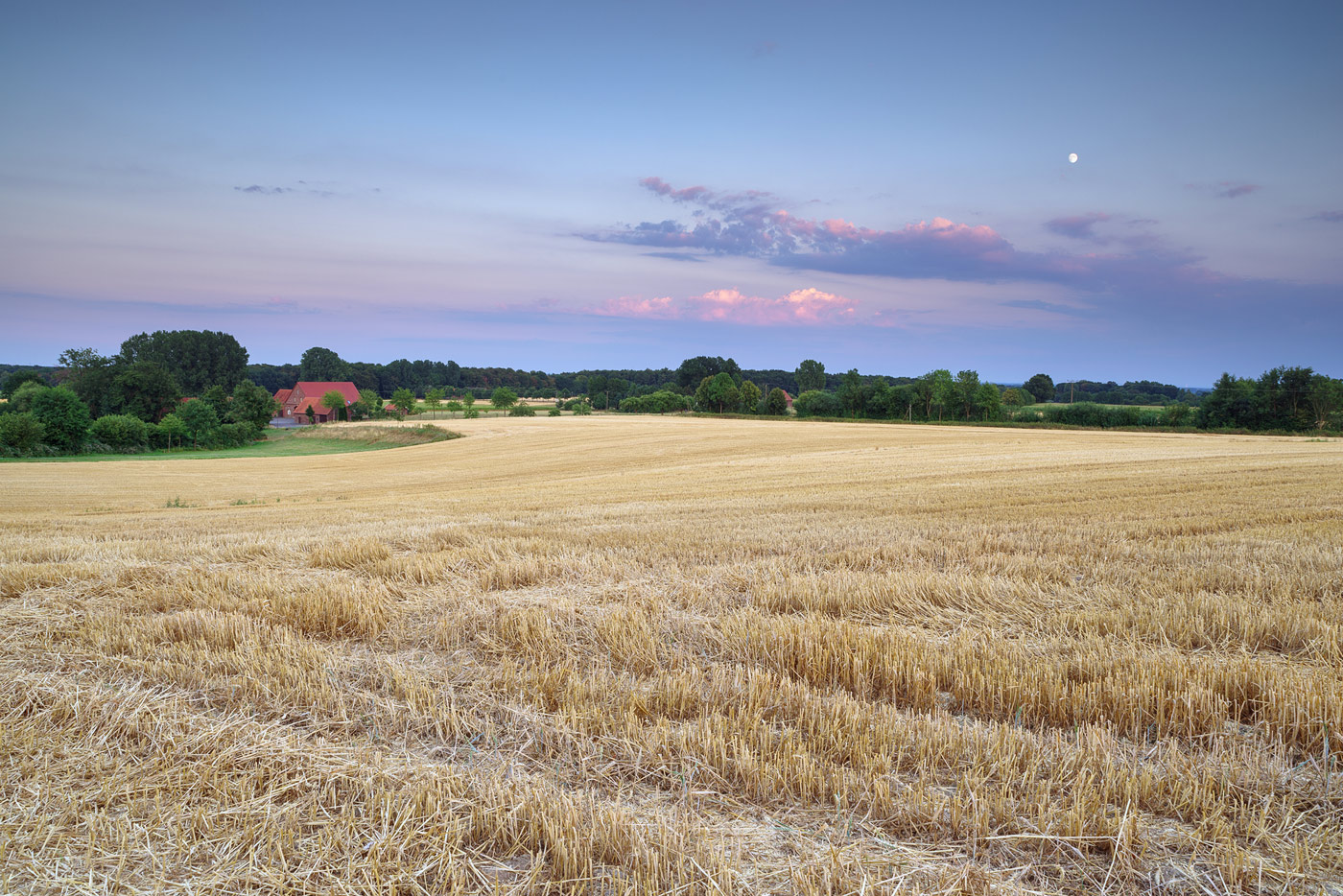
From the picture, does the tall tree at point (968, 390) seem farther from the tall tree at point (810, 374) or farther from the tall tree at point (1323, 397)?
the tall tree at point (810, 374)

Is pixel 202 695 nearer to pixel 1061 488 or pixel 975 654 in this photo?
pixel 975 654

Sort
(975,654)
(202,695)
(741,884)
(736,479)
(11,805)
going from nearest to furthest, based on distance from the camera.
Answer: (741,884), (11,805), (202,695), (975,654), (736,479)

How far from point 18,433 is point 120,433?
484 inches

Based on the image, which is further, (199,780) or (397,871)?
(199,780)

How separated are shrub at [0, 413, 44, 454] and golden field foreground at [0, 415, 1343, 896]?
74.1m

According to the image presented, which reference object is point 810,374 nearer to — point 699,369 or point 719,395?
point 699,369

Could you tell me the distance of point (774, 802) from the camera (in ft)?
10.6

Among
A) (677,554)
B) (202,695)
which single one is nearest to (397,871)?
(202,695)

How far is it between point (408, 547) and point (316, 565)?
121 centimetres

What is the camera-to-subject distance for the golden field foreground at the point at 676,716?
9.21 ft

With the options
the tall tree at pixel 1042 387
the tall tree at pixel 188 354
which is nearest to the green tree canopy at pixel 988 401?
the tall tree at pixel 1042 387

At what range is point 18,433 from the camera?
63656mm

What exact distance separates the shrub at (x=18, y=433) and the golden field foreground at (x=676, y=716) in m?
74.1

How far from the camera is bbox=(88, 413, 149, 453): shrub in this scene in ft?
245
